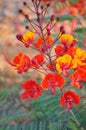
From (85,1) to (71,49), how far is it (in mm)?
1116

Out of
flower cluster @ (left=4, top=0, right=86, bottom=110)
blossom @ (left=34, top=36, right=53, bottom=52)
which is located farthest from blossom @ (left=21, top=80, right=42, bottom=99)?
blossom @ (left=34, top=36, right=53, bottom=52)

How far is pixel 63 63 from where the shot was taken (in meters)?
1.39

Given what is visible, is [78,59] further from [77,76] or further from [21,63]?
[21,63]

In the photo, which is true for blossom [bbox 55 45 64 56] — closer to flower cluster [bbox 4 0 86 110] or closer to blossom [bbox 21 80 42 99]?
flower cluster [bbox 4 0 86 110]

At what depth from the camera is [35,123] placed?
1650 millimetres

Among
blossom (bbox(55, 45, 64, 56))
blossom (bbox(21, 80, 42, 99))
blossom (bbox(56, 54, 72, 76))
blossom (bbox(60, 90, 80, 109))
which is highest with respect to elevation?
blossom (bbox(55, 45, 64, 56))

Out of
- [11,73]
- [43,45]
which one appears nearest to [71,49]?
[43,45]

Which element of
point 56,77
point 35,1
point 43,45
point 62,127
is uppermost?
point 35,1

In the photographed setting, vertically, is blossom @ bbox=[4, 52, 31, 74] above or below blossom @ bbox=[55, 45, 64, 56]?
below

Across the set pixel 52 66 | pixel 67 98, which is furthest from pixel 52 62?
pixel 67 98

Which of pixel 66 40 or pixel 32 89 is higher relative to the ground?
pixel 66 40

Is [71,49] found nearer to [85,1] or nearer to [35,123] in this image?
[35,123]

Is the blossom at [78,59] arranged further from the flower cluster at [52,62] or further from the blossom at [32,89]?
the blossom at [32,89]

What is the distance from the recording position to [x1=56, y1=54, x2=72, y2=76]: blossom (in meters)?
1.40
